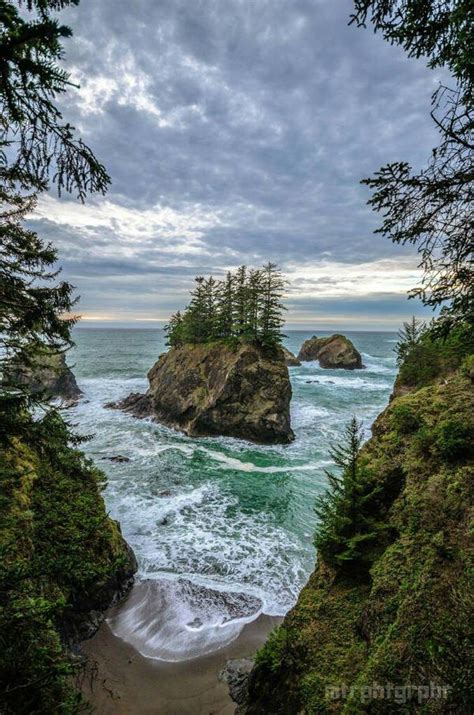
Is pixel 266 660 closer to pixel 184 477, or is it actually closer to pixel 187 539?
pixel 187 539

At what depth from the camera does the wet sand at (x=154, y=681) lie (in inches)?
265

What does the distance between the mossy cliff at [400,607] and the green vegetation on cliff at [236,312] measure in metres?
20.0

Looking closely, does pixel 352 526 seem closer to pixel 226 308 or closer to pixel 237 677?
pixel 237 677

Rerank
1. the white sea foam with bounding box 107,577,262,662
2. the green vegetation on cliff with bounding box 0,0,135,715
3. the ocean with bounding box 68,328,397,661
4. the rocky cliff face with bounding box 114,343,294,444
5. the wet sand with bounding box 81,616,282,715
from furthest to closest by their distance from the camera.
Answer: the rocky cliff face with bounding box 114,343,294,444
the ocean with bounding box 68,328,397,661
the white sea foam with bounding box 107,577,262,662
the wet sand with bounding box 81,616,282,715
the green vegetation on cliff with bounding box 0,0,135,715

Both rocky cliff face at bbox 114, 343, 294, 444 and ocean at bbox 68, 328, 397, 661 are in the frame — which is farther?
rocky cliff face at bbox 114, 343, 294, 444

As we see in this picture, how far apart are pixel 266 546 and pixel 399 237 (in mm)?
12277

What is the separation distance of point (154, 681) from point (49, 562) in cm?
372

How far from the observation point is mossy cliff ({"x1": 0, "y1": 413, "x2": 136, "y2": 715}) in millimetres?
3633

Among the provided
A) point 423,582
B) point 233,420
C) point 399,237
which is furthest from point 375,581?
point 233,420

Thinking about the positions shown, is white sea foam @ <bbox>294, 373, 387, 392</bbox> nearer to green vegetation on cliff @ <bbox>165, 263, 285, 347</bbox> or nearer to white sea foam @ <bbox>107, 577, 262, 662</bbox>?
green vegetation on cliff @ <bbox>165, 263, 285, 347</bbox>

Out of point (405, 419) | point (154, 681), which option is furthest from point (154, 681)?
point (405, 419)

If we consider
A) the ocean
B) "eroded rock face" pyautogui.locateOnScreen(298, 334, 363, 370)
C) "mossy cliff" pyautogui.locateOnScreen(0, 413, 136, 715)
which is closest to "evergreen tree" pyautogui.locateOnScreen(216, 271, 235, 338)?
the ocean

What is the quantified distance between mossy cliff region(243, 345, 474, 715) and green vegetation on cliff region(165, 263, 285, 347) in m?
20.0

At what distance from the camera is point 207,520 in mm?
14516
